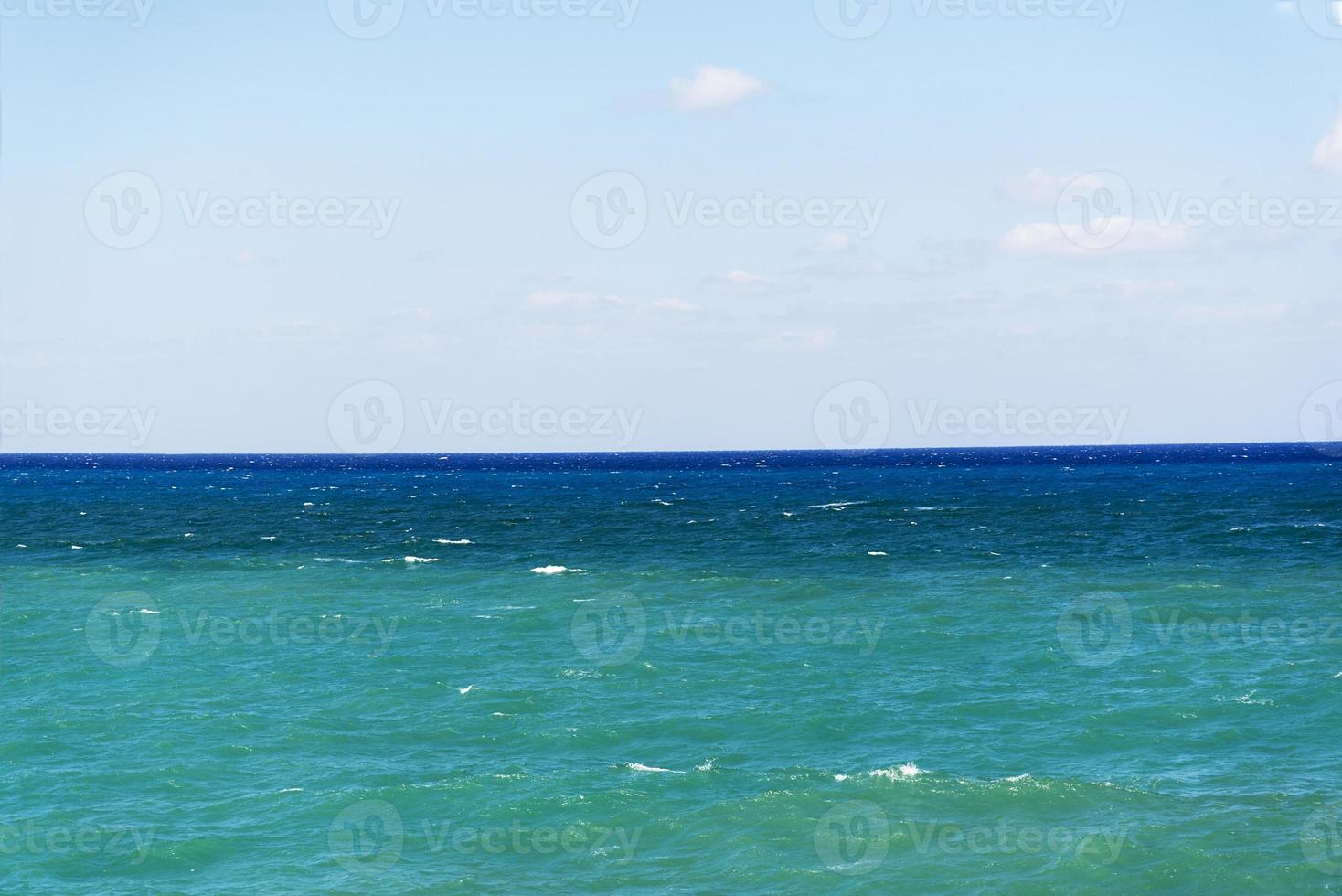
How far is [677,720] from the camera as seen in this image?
32469mm

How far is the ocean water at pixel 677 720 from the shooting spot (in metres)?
23.1

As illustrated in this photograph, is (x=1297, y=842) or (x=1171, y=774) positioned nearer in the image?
(x=1297, y=842)

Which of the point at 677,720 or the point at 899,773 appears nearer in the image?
the point at 899,773

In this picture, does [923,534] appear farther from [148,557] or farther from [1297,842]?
[1297,842]

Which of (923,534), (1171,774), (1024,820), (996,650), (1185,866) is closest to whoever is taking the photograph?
(1185,866)

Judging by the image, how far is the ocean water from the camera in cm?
2312

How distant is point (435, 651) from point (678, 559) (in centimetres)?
2609

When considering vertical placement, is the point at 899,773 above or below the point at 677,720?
below

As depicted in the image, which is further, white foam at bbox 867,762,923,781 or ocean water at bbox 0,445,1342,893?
white foam at bbox 867,762,923,781

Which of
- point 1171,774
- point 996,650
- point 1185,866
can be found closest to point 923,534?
point 996,650

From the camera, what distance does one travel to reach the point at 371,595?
175ft

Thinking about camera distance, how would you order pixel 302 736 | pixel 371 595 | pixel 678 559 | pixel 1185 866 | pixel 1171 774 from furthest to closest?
pixel 678 559
pixel 371 595
pixel 302 736
pixel 1171 774
pixel 1185 866

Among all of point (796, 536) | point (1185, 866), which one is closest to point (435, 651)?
point (1185, 866)

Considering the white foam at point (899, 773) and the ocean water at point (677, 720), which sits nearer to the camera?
the ocean water at point (677, 720)
